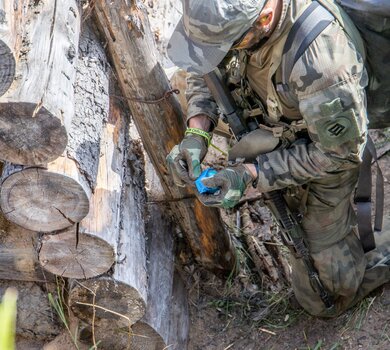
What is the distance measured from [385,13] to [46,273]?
243 cm

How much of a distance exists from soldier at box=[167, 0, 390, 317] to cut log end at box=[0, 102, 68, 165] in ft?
2.44

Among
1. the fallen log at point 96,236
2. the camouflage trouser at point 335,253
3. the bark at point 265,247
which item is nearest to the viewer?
the fallen log at point 96,236

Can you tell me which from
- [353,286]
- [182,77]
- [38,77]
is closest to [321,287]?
[353,286]

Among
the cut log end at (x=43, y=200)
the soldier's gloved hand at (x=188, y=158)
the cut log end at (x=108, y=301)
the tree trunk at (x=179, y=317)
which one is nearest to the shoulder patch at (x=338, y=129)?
the soldier's gloved hand at (x=188, y=158)

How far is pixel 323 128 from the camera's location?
9.80ft

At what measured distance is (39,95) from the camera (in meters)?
2.70

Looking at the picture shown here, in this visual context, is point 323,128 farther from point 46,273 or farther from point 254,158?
point 46,273

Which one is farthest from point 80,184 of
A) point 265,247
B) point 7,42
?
point 265,247

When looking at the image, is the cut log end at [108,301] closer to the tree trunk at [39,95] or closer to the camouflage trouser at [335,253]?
the tree trunk at [39,95]

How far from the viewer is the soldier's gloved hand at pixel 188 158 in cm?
346

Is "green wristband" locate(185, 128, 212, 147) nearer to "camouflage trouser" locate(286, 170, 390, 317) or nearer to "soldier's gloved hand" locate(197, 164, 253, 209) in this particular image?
"soldier's gloved hand" locate(197, 164, 253, 209)

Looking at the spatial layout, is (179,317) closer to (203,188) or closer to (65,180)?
(203,188)

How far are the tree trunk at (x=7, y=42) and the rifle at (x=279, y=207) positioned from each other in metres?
1.25

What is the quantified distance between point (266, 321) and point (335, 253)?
2.44 ft
